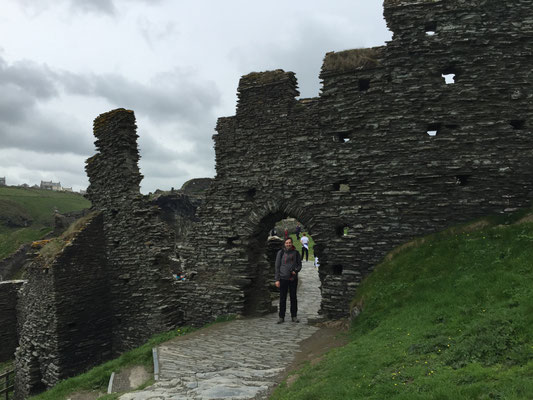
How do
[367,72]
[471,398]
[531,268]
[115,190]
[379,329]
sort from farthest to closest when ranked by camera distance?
[115,190] < [367,72] < [379,329] < [531,268] < [471,398]

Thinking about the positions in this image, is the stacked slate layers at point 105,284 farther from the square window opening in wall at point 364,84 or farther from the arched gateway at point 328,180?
the square window opening in wall at point 364,84

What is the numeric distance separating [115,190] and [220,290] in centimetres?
614

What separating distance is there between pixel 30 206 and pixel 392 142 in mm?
102449

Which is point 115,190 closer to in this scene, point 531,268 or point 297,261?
point 297,261

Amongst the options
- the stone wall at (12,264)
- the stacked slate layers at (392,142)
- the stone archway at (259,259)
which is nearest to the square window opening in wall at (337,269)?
the stacked slate layers at (392,142)

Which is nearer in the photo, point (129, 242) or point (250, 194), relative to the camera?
point (250, 194)

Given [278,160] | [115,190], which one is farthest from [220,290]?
[115,190]

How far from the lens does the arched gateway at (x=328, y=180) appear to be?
11.2 metres

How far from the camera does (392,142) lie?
11.9 metres

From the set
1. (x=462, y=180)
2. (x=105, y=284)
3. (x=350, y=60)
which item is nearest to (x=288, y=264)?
(x=462, y=180)

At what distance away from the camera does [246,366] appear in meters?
8.51

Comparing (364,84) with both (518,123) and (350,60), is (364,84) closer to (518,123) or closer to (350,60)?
(350,60)

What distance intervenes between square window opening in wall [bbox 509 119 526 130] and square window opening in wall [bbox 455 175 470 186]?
186 cm

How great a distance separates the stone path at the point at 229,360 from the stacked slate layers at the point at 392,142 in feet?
5.39
